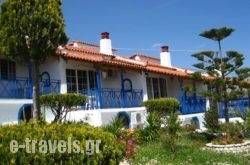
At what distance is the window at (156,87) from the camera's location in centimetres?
2745

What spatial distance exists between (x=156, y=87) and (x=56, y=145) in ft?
70.2

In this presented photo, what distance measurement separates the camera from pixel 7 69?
61.4ft

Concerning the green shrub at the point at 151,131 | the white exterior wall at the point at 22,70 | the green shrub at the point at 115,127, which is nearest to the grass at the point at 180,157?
the green shrub at the point at 115,127

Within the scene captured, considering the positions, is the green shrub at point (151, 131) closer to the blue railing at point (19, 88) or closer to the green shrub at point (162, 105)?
the green shrub at point (162, 105)

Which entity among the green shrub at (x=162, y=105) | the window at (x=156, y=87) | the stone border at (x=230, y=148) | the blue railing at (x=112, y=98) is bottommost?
the stone border at (x=230, y=148)

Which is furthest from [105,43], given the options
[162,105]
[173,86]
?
[162,105]

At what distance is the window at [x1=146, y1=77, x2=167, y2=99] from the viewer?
27453 millimetres

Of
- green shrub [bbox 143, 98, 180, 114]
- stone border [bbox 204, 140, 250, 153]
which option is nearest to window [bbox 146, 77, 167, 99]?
green shrub [bbox 143, 98, 180, 114]

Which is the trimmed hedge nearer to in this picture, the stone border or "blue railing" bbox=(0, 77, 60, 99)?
the stone border

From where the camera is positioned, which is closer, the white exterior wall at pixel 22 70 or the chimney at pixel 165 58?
the white exterior wall at pixel 22 70

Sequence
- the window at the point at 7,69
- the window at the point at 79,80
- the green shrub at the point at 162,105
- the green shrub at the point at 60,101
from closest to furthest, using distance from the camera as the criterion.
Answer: the green shrub at the point at 60,101, the window at the point at 7,69, the green shrub at the point at 162,105, the window at the point at 79,80

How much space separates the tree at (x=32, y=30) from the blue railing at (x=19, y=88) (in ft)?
22.3

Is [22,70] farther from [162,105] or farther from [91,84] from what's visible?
[162,105]

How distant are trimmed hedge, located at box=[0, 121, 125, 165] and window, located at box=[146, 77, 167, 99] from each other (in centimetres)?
→ 1971
